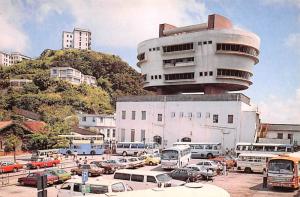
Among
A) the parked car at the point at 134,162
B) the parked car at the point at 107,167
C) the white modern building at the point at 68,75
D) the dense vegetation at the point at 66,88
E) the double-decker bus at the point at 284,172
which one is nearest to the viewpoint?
the double-decker bus at the point at 284,172

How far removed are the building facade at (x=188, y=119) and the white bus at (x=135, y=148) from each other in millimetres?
8001

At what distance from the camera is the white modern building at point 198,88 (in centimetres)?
5478

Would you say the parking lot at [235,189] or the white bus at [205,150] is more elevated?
the white bus at [205,150]

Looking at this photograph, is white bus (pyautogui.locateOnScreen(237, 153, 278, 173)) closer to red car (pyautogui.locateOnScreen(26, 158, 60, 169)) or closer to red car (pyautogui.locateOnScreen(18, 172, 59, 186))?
red car (pyautogui.locateOnScreen(18, 172, 59, 186))

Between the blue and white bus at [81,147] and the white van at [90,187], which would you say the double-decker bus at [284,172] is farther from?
the blue and white bus at [81,147]

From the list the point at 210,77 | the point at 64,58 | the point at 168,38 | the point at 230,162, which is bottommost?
the point at 230,162

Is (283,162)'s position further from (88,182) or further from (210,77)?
(210,77)

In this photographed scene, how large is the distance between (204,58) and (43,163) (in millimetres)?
34865

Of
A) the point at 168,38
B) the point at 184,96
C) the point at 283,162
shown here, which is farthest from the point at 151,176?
the point at 168,38

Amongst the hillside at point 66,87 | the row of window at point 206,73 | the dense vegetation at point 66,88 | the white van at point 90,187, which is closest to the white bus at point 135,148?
the dense vegetation at point 66,88

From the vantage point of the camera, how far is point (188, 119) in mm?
57750

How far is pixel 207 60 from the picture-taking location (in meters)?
61.3

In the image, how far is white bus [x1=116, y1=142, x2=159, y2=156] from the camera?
49.9 m

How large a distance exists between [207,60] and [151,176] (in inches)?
1641
